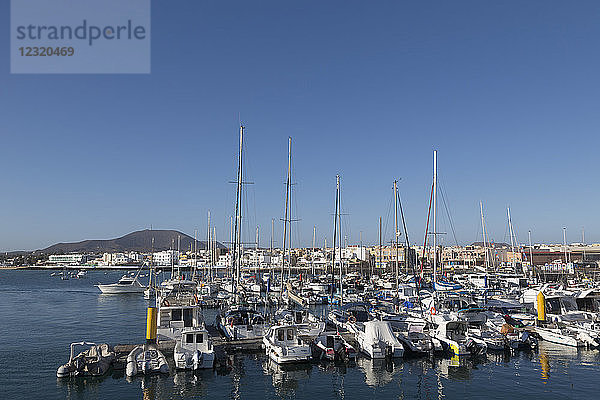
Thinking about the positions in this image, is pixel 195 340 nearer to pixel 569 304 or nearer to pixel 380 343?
pixel 380 343

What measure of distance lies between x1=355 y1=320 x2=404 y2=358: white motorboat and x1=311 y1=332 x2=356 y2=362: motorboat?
1046mm

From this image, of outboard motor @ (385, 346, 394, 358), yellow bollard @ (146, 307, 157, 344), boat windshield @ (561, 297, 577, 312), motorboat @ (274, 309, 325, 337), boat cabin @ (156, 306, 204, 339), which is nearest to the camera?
outboard motor @ (385, 346, 394, 358)

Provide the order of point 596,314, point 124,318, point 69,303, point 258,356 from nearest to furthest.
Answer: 1. point 258,356
2. point 596,314
3. point 124,318
4. point 69,303

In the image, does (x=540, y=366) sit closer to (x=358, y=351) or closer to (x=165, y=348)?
(x=358, y=351)

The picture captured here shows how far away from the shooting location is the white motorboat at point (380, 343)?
28.3 m

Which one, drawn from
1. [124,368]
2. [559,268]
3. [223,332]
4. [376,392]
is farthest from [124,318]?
[559,268]

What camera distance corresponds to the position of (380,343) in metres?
28.4

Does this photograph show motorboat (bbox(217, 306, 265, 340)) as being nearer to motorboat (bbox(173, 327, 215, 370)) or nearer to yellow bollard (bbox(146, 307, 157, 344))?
motorboat (bbox(173, 327, 215, 370))

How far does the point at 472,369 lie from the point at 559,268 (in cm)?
8740

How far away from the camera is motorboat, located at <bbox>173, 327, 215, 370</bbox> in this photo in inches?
998

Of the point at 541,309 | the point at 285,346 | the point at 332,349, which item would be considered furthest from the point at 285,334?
the point at 541,309

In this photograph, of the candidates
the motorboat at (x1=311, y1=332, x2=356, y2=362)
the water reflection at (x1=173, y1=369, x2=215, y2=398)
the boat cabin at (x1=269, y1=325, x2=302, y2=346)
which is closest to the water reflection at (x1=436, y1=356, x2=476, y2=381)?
the motorboat at (x1=311, y1=332, x2=356, y2=362)

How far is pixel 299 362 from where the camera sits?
1068 inches

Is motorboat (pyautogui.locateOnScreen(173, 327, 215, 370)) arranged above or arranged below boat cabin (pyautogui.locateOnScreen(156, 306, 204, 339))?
below
